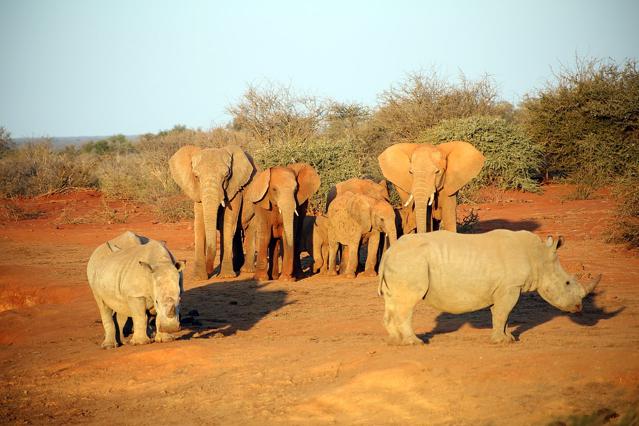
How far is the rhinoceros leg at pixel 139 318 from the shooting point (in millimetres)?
10117


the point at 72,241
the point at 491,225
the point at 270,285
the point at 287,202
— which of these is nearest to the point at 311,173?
the point at 287,202

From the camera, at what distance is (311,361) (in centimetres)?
897

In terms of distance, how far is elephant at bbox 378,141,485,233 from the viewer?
15.7 meters

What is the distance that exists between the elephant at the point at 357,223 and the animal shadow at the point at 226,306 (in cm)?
153

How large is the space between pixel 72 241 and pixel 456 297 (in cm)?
1453

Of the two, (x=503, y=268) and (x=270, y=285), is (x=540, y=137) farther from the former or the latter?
(x=503, y=268)

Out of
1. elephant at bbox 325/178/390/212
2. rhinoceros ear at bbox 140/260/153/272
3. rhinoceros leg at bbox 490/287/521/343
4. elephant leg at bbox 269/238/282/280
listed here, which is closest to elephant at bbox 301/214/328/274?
elephant at bbox 325/178/390/212

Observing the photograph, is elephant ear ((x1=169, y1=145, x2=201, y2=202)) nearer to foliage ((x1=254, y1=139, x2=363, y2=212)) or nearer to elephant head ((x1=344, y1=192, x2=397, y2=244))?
elephant head ((x1=344, y1=192, x2=397, y2=244))

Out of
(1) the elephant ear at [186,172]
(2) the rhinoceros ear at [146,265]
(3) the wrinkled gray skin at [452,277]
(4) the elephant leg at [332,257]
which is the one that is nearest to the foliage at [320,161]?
(1) the elephant ear at [186,172]

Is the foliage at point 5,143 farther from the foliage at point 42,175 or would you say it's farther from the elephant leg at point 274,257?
the elephant leg at point 274,257

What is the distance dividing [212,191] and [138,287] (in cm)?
571

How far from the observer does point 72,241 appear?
71.2 ft

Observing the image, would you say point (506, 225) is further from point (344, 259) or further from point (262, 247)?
point (262, 247)

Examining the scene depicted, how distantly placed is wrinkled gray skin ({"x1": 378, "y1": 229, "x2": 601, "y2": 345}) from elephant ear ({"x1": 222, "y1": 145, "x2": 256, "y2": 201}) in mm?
7102
